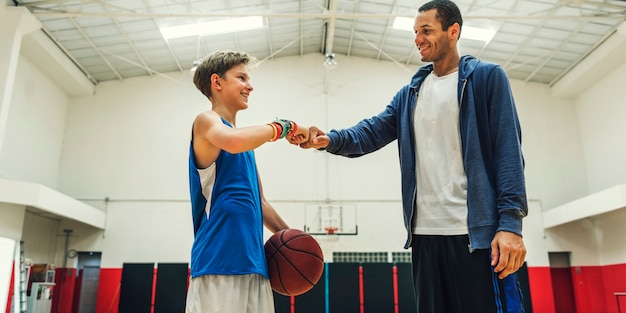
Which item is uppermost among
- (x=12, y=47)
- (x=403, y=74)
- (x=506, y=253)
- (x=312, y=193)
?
(x=403, y=74)

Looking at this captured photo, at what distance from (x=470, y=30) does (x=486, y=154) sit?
34.3 feet

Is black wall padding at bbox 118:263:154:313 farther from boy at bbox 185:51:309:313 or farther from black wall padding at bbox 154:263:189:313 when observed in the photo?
boy at bbox 185:51:309:313

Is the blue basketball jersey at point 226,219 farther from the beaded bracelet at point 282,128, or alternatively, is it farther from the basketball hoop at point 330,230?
the basketball hoop at point 330,230

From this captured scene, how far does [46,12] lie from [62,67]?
2.36 metres

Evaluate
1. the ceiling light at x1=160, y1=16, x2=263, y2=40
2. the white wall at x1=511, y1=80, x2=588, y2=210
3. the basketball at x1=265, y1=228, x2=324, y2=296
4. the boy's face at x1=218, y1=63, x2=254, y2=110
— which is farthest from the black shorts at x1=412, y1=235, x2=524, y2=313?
the white wall at x1=511, y1=80, x2=588, y2=210

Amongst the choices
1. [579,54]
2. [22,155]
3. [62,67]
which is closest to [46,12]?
[62,67]

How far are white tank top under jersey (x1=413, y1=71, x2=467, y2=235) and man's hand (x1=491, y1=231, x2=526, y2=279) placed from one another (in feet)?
0.51

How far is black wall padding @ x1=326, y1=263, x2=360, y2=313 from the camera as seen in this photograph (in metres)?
11.1

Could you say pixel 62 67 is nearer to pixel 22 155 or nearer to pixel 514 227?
pixel 22 155

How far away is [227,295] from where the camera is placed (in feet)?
6.68

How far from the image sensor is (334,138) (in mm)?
2342

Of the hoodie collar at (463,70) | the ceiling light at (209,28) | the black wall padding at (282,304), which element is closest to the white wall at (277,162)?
the black wall padding at (282,304)

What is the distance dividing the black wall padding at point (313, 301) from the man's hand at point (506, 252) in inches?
386

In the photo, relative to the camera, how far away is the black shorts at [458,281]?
1628mm
